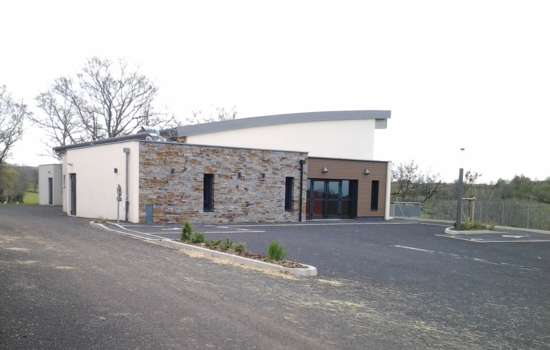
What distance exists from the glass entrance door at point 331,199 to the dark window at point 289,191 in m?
1.62

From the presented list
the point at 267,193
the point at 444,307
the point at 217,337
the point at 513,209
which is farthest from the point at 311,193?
the point at 217,337

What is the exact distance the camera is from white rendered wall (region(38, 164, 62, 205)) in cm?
3456

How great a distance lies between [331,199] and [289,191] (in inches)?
142

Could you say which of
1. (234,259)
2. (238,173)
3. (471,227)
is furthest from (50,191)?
(471,227)

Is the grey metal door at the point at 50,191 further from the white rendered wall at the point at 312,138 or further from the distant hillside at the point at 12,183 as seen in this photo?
the white rendered wall at the point at 312,138

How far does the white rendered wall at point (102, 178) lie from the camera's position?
18797mm

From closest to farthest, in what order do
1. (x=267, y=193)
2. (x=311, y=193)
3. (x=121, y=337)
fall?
(x=121, y=337) < (x=267, y=193) < (x=311, y=193)

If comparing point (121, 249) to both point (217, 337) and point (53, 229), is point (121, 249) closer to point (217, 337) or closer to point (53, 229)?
point (53, 229)

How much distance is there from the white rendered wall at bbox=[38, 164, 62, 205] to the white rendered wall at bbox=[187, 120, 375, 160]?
54.0ft

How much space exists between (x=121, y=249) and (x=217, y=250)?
2.39m

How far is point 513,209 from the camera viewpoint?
26.0 m

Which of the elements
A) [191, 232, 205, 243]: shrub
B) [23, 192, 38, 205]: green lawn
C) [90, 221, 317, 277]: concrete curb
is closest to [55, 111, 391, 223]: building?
[90, 221, 317, 277]: concrete curb

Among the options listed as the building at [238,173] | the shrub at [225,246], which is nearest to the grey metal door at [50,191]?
the building at [238,173]

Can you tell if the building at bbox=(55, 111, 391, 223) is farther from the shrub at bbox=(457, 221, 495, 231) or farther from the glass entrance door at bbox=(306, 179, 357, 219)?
the shrub at bbox=(457, 221, 495, 231)
